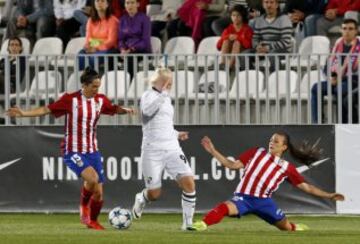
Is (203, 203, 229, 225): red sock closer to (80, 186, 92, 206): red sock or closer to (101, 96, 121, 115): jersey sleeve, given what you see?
(80, 186, 92, 206): red sock

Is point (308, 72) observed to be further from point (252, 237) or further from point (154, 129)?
point (252, 237)

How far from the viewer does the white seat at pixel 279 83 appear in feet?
79.2

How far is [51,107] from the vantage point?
21047 millimetres

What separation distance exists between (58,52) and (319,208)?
5792 mm

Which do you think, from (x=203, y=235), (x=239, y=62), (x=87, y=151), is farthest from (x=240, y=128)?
(x=203, y=235)

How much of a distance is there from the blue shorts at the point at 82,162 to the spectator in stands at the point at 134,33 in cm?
525

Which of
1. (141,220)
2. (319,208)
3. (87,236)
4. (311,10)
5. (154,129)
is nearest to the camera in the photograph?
(87,236)

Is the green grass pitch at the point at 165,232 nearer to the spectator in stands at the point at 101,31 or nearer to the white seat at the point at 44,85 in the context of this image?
the white seat at the point at 44,85

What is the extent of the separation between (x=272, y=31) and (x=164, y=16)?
279cm

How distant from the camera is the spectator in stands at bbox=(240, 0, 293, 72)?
2597 centimetres

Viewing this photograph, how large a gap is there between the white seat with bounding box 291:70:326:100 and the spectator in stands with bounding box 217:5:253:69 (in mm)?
2008

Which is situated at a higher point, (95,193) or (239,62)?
(239,62)

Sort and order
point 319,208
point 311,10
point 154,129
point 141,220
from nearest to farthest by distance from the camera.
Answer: point 154,129, point 141,220, point 319,208, point 311,10

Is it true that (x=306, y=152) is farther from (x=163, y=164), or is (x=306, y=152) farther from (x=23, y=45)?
(x=23, y=45)
